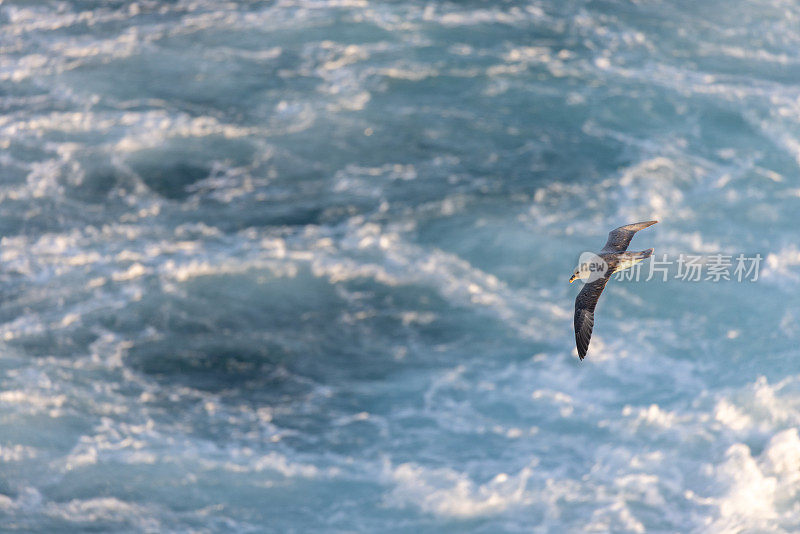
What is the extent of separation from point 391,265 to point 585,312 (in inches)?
457

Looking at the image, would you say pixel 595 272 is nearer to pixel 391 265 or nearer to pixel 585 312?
pixel 585 312

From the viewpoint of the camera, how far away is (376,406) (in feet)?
70.6

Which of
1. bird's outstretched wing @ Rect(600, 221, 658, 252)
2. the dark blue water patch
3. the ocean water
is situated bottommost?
the ocean water

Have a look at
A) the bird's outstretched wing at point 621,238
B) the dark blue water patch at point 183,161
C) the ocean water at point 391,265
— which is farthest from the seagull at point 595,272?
the dark blue water patch at point 183,161

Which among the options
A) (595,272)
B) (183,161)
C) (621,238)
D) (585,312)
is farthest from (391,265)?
(585,312)

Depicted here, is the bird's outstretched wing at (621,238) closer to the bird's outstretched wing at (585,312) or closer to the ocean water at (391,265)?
the bird's outstretched wing at (585,312)

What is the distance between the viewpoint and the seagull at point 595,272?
1320 cm

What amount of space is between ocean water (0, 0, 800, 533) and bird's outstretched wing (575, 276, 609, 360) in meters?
7.22

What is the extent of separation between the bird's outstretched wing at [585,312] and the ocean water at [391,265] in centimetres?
722

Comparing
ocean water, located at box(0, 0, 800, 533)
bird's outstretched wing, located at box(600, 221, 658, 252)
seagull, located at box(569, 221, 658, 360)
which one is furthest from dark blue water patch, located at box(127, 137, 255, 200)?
seagull, located at box(569, 221, 658, 360)

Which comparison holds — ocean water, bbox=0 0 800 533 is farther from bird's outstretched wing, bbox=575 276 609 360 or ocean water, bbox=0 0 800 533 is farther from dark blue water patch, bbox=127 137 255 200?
bird's outstretched wing, bbox=575 276 609 360

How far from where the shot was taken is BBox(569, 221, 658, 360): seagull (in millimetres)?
13195

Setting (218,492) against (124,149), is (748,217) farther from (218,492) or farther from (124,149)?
(124,149)

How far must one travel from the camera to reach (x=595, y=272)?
1417 centimetres
